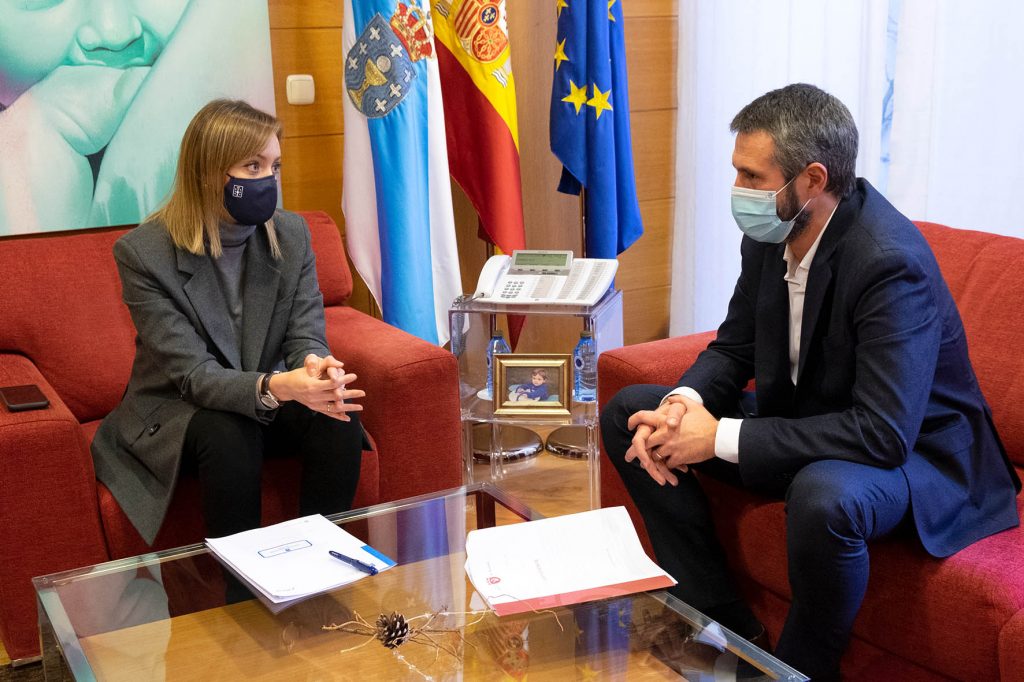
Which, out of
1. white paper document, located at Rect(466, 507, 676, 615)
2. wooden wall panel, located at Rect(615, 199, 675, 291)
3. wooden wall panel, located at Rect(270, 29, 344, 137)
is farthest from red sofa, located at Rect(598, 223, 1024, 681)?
wooden wall panel, located at Rect(615, 199, 675, 291)

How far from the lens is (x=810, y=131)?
6.15 ft

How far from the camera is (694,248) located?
3.76 meters

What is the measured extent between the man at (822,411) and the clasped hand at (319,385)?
1.80 feet

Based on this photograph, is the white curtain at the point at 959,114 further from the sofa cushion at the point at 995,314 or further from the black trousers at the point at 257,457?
the black trousers at the point at 257,457

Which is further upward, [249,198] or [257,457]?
[249,198]

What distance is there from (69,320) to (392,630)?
4.72ft

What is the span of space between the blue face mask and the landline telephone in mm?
854

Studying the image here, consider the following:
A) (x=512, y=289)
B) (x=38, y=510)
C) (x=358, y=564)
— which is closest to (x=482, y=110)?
(x=512, y=289)

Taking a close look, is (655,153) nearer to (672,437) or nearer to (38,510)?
(672,437)

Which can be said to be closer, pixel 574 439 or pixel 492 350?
pixel 492 350

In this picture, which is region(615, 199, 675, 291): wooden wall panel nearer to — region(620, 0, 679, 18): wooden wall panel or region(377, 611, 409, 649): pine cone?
region(620, 0, 679, 18): wooden wall panel

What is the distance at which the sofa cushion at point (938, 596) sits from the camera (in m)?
1.62

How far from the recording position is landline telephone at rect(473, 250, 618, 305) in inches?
112

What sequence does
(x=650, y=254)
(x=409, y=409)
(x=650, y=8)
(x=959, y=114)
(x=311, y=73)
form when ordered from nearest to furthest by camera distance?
(x=409, y=409)
(x=959, y=114)
(x=311, y=73)
(x=650, y=8)
(x=650, y=254)
